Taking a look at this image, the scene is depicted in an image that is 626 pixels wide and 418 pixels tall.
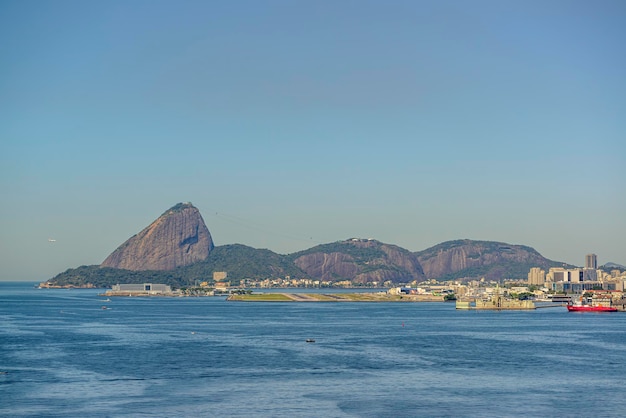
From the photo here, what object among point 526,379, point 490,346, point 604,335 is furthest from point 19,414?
point 604,335

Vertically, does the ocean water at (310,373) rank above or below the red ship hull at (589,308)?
below

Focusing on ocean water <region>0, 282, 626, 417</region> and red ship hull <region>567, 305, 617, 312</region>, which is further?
red ship hull <region>567, 305, 617, 312</region>

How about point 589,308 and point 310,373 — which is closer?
point 310,373

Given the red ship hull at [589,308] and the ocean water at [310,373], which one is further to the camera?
the red ship hull at [589,308]

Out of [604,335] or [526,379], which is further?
[604,335]

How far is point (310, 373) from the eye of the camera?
62.7 meters

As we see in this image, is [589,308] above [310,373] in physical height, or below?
above

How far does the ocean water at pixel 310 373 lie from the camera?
48.5 meters

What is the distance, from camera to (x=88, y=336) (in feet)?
320

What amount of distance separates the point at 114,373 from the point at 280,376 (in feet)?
40.7

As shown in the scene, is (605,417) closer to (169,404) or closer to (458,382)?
(458,382)

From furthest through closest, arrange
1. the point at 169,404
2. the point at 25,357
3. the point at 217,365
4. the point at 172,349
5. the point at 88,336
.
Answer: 1. the point at 88,336
2. the point at 172,349
3. the point at 25,357
4. the point at 217,365
5. the point at 169,404

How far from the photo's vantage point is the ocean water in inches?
1911

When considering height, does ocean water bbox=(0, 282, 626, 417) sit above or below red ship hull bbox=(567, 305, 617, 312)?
below
